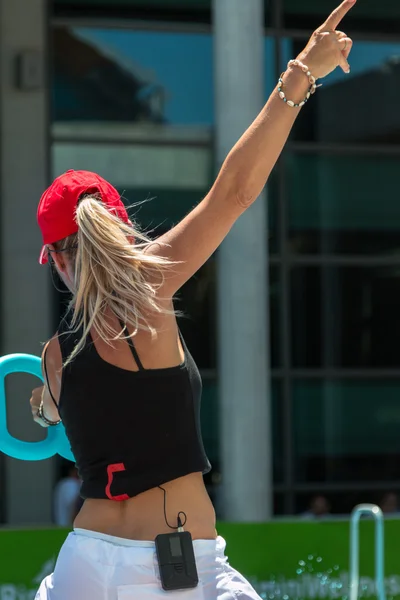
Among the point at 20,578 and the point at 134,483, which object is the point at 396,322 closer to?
the point at 20,578

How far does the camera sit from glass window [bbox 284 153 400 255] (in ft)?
43.4

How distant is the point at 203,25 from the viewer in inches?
511

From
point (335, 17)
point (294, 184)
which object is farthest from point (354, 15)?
point (335, 17)

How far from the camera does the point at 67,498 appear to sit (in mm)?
11047

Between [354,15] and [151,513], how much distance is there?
12.2 metres

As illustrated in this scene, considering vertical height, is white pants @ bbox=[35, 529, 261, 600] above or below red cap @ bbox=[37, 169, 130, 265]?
below

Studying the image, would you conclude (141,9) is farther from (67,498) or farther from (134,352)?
(134,352)

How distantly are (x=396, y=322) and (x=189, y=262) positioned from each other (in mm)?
11666

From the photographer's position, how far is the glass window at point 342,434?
13094 millimetres

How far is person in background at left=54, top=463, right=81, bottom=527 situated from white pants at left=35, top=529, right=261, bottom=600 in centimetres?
881

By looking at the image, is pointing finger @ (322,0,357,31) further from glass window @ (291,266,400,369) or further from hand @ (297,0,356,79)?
glass window @ (291,266,400,369)

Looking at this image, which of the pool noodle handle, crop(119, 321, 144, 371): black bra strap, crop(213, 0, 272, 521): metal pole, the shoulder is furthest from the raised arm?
crop(213, 0, 272, 521): metal pole

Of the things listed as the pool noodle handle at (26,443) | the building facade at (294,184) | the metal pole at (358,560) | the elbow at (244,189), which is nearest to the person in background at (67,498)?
the building facade at (294,184)

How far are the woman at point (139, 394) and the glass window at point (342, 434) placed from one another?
11154 mm
